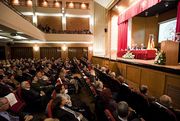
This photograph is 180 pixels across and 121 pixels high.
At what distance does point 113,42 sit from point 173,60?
9.29 m

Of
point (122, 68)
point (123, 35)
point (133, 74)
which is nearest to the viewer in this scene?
point (133, 74)

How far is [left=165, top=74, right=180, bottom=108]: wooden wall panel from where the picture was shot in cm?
308

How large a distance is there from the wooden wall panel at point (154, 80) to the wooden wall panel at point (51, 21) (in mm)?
15804

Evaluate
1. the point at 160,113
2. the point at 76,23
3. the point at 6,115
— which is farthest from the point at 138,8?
the point at 76,23

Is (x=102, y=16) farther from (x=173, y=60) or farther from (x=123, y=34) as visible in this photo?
(x=173, y=60)

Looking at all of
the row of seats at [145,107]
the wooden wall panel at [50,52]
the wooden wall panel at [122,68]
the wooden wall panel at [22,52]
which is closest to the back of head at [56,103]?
the row of seats at [145,107]

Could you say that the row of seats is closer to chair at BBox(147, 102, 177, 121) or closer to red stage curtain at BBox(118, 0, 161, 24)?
chair at BBox(147, 102, 177, 121)

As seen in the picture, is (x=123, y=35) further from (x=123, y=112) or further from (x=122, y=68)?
(x=123, y=112)

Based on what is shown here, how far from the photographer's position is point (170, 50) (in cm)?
390

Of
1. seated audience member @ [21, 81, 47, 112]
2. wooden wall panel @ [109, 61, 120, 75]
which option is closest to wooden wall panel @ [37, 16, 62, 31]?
wooden wall panel @ [109, 61, 120, 75]

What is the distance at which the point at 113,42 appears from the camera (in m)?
13.2

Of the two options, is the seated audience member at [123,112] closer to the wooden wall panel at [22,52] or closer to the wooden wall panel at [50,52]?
the wooden wall panel at [50,52]

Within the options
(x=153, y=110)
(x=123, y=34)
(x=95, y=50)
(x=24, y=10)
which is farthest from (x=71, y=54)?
(x=153, y=110)

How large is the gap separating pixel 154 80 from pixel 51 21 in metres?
16.6
